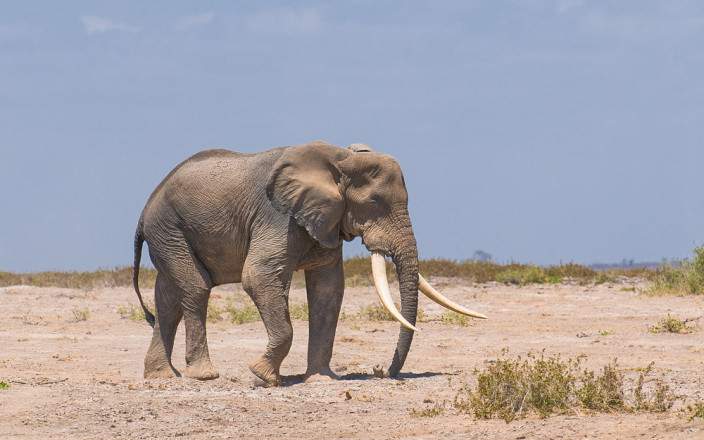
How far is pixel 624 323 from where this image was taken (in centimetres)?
1950

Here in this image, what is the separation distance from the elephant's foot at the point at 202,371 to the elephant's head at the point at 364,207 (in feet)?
6.65

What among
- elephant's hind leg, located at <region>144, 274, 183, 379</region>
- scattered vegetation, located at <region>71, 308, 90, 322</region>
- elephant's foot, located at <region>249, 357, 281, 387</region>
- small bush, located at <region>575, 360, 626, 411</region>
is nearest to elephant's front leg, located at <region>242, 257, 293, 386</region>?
elephant's foot, located at <region>249, 357, 281, 387</region>

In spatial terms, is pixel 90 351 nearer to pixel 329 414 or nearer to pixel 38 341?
pixel 38 341

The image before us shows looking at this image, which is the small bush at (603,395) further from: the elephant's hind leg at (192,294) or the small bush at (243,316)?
the small bush at (243,316)

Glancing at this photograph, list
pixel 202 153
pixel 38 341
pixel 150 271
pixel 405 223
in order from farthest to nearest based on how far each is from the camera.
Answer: pixel 150 271 → pixel 38 341 → pixel 202 153 → pixel 405 223

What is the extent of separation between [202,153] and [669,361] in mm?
5892

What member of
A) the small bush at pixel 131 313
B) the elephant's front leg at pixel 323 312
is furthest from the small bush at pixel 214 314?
the elephant's front leg at pixel 323 312

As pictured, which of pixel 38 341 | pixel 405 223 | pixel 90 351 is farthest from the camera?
pixel 38 341

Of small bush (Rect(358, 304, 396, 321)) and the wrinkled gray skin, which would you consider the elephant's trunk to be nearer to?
the wrinkled gray skin

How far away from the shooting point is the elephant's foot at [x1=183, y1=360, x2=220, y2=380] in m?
13.1

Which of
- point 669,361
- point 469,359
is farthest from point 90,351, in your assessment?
point 669,361

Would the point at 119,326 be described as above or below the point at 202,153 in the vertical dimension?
below

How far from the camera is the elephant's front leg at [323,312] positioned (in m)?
12.7

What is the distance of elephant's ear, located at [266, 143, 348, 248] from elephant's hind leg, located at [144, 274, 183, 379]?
1971mm
